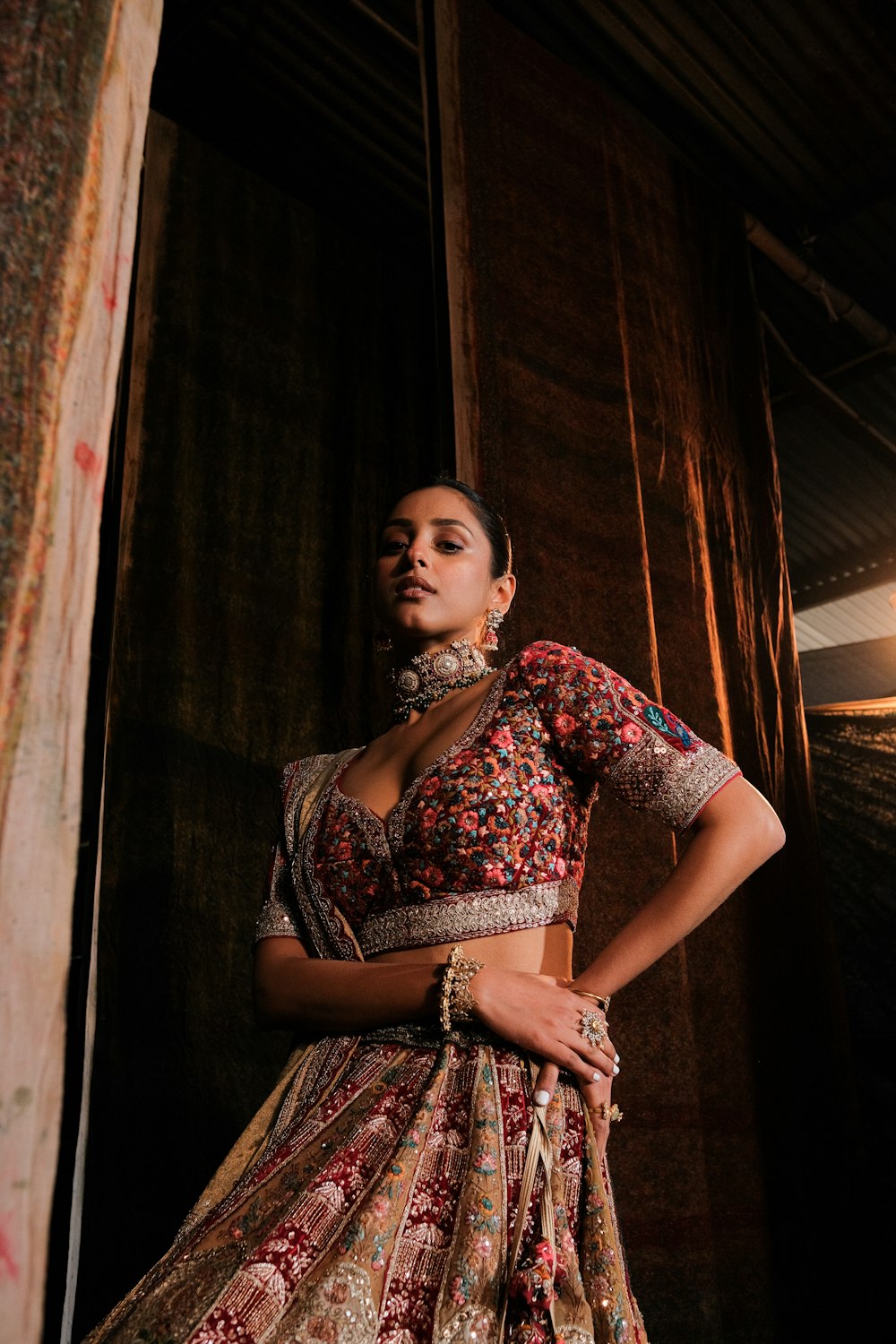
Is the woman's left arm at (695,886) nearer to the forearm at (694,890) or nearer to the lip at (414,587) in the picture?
the forearm at (694,890)

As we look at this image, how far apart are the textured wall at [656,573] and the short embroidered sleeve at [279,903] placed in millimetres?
861

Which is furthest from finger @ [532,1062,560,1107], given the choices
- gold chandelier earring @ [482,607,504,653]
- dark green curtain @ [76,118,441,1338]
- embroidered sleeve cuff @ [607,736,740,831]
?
dark green curtain @ [76,118,441,1338]

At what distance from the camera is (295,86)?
3.92 m

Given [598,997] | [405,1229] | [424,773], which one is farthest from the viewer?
[424,773]

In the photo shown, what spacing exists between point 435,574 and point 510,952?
649 mm

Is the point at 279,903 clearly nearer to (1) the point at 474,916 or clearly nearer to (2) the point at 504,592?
(1) the point at 474,916

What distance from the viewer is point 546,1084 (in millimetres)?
1340

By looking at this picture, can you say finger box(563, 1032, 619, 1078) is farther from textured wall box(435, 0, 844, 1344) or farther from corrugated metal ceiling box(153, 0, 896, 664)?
corrugated metal ceiling box(153, 0, 896, 664)

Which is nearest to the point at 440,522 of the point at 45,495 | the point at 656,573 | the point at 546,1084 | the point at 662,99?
the point at 546,1084

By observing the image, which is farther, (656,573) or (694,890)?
(656,573)

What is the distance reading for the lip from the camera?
1850mm

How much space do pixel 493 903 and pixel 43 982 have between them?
105 centimetres

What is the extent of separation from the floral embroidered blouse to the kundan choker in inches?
5.9

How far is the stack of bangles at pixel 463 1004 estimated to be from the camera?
4.57ft
